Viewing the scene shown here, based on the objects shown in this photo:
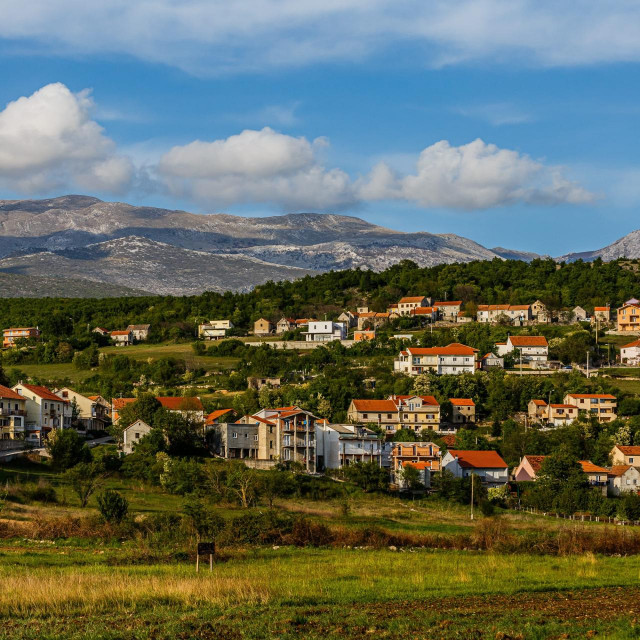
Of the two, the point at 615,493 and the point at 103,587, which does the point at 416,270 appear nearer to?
the point at 615,493

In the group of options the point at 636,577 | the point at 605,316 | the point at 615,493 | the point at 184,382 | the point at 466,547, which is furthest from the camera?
the point at 605,316

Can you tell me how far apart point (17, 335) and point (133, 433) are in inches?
2486

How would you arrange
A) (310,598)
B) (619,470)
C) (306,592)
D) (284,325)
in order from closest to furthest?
1. (310,598)
2. (306,592)
3. (619,470)
4. (284,325)

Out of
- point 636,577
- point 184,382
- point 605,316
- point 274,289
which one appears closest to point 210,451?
point 184,382

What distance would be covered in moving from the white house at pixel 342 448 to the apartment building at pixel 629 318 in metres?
56.2

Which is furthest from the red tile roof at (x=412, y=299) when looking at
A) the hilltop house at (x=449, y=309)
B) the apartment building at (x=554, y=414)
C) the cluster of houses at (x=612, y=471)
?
the cluster of houses at (x=612, y=471)

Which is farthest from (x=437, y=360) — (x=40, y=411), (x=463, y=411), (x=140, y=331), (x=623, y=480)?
(x=140, y=331)

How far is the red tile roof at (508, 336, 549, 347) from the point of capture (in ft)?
330

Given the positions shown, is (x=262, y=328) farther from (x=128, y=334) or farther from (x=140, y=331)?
(x=128, y=334)

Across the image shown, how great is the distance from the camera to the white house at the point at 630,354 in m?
99.4

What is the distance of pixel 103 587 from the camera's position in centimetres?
2252

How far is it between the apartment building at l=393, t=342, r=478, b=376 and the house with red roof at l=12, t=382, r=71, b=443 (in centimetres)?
3368

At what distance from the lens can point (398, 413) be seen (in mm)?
79625

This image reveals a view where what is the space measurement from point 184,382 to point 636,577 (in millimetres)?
67528
